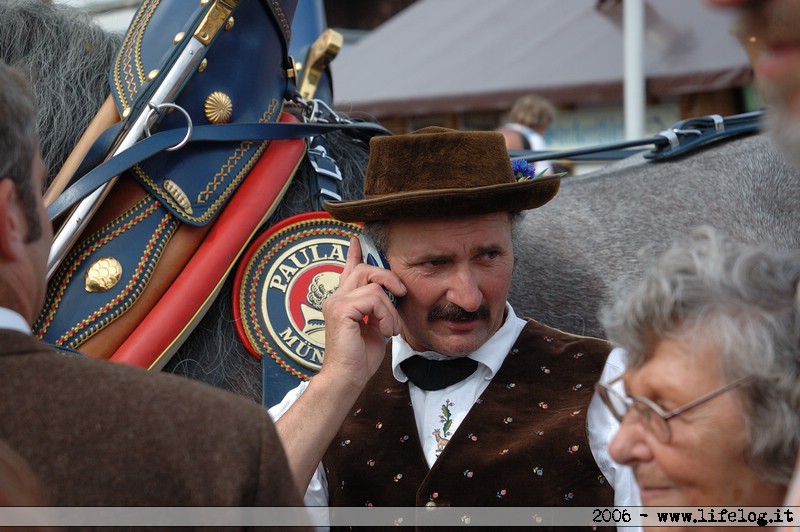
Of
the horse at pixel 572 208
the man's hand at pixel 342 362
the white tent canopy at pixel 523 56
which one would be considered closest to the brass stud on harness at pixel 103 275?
the horse at pixel 572 208

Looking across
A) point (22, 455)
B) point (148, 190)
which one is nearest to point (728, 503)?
point (22, 455)

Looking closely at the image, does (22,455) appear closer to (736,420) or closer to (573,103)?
(736,420)

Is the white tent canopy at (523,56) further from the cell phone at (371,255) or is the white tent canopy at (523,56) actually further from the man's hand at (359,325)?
the man's hand at (359,325)

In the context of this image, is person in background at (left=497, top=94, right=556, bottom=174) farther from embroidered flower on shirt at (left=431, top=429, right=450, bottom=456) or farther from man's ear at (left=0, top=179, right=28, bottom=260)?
man's ear at (left=0, top=179, right=28, bottom=260)

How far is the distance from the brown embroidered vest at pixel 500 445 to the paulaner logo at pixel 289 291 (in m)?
0.33

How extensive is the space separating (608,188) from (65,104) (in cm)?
171

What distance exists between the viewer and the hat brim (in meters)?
2.03

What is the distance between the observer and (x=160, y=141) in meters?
2.30

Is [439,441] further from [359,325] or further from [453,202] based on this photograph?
[453,202]

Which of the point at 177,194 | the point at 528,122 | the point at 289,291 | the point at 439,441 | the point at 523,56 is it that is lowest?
the point at 523,56

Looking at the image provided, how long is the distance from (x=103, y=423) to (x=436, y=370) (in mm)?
1040

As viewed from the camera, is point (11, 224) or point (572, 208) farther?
point (572, 208)

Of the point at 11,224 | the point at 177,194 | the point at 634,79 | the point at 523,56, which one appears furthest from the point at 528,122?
the point at 11,224

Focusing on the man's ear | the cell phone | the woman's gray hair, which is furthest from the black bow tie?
the man's ear
